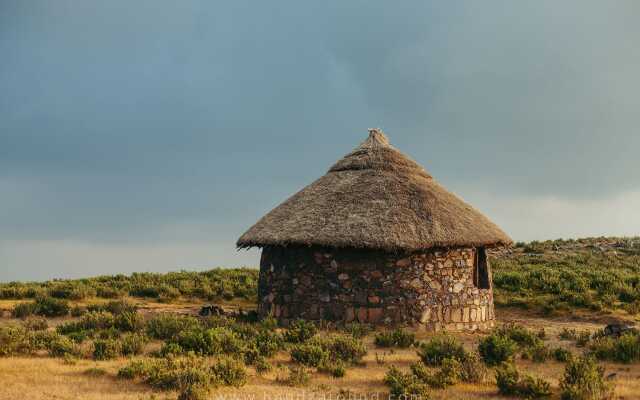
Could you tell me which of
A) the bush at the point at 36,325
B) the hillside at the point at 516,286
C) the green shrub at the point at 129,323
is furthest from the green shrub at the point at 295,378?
the hillside at the point at 516,286

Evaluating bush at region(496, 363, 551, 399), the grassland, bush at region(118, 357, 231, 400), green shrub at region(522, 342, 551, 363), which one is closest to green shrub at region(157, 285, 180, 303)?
the grassland

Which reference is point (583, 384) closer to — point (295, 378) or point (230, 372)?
point (295, 378)

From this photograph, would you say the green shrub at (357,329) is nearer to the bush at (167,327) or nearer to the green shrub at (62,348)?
the bush at (167,327)

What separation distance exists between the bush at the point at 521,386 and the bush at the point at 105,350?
6586mm

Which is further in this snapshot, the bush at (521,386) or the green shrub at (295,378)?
the green shrub at (295,378)

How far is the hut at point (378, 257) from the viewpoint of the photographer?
1395 centimetres

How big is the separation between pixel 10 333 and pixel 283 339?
511cm

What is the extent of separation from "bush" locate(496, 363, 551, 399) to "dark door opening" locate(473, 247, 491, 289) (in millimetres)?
6699

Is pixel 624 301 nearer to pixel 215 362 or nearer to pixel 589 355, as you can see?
pixel 589 355

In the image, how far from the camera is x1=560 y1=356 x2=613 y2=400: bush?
8245 mm

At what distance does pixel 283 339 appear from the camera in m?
12.1

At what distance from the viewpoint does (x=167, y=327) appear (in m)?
13.0

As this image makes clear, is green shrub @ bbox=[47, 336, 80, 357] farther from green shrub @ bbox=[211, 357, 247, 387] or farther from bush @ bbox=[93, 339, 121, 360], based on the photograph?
green shrub @ bbox=[211, 357, 247, 387]

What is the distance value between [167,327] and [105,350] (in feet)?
7.45
